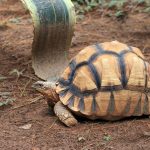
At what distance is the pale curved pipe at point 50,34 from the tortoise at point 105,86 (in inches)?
45.3

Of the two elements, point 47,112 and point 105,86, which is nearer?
point 105,86

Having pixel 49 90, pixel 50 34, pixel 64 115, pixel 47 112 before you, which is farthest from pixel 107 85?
pixel 50 34

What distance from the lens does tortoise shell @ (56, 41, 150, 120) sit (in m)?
4.44

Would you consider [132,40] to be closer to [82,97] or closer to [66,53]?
[66,53]

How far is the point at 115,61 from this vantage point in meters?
4.52

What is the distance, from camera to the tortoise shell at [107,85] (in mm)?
4438

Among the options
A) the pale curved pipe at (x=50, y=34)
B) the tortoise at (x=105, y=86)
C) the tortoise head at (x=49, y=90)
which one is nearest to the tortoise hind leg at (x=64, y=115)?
the tortoise at (x=105, y=86)

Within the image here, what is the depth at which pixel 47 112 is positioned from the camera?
486cm

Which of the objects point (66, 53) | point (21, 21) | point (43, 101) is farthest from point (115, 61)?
point (21, 21)

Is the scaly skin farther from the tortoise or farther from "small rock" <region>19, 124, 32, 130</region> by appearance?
"small rock" <region>19, 124, 32, 130</region>

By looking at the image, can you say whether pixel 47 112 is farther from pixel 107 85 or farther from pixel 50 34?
pixel 50 34

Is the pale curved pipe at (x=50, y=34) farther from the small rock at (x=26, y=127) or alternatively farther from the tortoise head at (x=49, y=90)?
the small rock at (x=26, y=127)

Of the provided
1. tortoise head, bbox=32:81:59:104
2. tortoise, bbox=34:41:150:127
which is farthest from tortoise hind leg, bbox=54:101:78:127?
tortoise head, bbox=32:81:59:104

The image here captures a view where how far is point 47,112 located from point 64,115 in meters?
0.41
